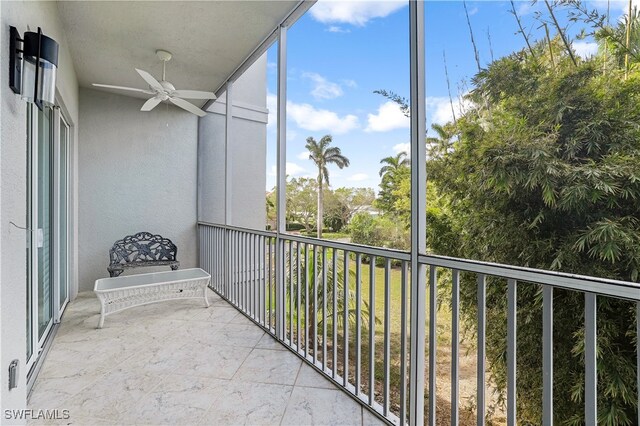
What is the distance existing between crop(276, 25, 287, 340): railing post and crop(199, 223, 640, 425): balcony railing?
0.01m

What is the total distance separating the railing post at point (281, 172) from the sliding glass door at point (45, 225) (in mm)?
1682

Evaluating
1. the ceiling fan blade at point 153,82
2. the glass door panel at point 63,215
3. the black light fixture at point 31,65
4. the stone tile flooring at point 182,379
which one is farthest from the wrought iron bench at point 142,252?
the black light fixture at point 31,65

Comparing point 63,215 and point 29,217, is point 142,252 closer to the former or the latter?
point 63,215

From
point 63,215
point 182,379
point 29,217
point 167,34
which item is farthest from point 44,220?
point 167,34

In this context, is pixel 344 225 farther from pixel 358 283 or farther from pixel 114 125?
pixel 114 125

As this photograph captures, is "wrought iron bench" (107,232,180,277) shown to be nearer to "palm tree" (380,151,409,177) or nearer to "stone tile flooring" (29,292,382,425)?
"stone tile flooring" (29,292,382,425)

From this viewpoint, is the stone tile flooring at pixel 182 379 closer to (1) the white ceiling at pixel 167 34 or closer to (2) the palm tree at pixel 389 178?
(2) the palm tree at pixel 389 178

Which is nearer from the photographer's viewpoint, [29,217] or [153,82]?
[29,217]

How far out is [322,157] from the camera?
168 inches

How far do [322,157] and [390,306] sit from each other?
9.01 feet

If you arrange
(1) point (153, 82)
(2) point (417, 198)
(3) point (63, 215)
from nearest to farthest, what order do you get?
(2) point (417, 198)
(1) point (153, 82)
(3) point (63, 215)

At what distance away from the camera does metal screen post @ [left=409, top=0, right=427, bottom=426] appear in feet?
5.29

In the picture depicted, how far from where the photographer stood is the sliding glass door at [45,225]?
213 centimetres

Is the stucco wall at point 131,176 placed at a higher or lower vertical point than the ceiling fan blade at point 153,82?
lower
